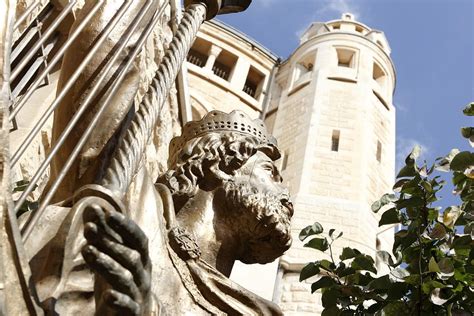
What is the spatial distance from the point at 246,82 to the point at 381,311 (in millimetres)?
22891

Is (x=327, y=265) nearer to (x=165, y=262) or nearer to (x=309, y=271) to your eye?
(x=309, y=271)

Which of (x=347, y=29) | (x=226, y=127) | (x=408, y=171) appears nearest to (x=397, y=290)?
(x=408, y=171)

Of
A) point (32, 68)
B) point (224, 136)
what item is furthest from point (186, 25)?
point (32, 68)

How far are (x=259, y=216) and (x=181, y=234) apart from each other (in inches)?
14.3

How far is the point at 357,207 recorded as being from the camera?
16078 mm

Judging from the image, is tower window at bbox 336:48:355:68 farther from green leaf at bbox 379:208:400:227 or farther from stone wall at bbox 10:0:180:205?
green leaf at bbox 379:208:400:227

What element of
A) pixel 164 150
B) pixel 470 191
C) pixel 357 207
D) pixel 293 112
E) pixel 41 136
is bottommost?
pixel 470 191

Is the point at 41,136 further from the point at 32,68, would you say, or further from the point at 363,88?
the point at 363,88

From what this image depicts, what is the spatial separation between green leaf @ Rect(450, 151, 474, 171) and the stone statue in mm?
909

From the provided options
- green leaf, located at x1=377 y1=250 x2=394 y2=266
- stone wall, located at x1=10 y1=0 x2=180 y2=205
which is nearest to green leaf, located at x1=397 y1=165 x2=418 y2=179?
green leaf, located at x1=377 y1=250 x2=394 y2=266

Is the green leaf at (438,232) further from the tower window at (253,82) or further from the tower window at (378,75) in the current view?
the tower window at (253,82)

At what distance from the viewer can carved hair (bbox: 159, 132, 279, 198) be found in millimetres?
3256

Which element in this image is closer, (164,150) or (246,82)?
(164,150)

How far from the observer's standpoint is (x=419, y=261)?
11.9ft
